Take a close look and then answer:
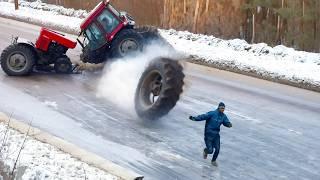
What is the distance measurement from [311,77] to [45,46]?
27.0 feet

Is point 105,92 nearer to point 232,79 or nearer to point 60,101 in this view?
point 60,101

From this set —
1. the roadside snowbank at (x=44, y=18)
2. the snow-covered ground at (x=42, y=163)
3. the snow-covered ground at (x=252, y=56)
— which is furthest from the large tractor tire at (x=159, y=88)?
the roadside snowbank at (x=44, y=18)

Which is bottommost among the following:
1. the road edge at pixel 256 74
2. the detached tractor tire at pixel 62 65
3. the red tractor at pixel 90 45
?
the road edge at pixel 256 74

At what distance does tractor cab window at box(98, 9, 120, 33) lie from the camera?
1491 centimetres

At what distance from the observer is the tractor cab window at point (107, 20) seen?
Answer: 14.9 m

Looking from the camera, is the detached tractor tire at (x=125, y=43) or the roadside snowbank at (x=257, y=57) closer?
the detached tractor tire at (x=125, y=43)

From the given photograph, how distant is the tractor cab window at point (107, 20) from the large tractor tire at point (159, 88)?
377 centimetres

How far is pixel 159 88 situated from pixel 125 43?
3.82 meters

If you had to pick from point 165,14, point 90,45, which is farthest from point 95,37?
point 165,14

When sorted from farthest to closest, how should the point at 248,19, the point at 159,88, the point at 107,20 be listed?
the point at 248,19, the point at 107,20, the point at 159,88

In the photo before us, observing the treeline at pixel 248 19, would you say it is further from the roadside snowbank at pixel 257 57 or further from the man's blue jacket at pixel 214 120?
the man's blue jacket at pixel 214 120

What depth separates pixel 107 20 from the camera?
588 inches

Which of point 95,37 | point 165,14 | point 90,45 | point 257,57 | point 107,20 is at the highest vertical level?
point 165,14

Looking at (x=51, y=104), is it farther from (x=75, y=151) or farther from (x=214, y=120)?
(x=214, y=120)
